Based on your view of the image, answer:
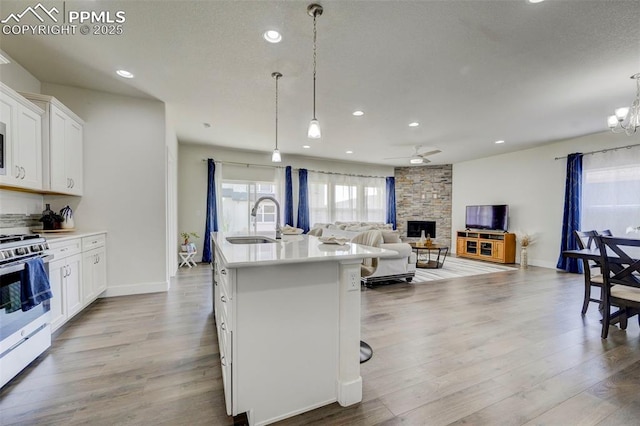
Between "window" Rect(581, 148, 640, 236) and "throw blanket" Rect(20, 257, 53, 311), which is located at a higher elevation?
"window" Rect(581, 148, 640, 236)

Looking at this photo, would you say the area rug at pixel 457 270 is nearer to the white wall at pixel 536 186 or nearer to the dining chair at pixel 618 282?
the white wall at pixel 536 186

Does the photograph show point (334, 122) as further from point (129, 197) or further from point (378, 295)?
point (129, 197)

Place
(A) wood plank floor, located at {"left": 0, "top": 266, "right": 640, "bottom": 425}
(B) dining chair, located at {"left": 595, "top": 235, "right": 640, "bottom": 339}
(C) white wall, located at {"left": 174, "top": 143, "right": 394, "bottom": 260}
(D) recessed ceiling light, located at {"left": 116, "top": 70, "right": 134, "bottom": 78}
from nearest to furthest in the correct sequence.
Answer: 1. (A) wood plank floor, located at {"left": 0, "top": 266, "right": 640, "bottom": 425}
2. (B) dining chair, located at {"left": 595, "top": 235, "right": 640, "bottom": 339}
3. (D) recessed ceiling light, located at {"left": 116, "top": 70, "right": 134, "bottom": 78}
4. (C) white wall, located at {"left": 174, "top": 143, "right": 394, "bottom": 260}

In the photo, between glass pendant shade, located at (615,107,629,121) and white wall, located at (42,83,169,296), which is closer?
glass pendant shade, located at (615,107,629,121)

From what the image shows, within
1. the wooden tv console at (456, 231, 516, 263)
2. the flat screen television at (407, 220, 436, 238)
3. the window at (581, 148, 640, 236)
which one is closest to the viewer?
the window at (581, 148, 640, 236)

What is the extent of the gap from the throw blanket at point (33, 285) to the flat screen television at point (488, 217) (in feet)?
27.1

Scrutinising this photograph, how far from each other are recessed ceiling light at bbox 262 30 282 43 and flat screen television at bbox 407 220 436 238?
7506mm

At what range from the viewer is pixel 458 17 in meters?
2.16

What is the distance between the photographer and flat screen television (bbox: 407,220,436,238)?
8703 millimetres

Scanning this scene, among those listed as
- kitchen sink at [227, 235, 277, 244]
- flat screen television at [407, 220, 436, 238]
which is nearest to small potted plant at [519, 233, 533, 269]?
flat screen television at [407, 220, 436, 238]

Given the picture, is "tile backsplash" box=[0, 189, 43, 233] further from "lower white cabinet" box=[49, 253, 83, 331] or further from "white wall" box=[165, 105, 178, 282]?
"white wall" box=[165, 105, 178, 282]

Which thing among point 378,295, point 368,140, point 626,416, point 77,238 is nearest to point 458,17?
point 626,416

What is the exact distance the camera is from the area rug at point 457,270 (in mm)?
5168

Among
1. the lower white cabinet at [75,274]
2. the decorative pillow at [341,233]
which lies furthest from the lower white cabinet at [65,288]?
the decorative pillow at [341,233]
